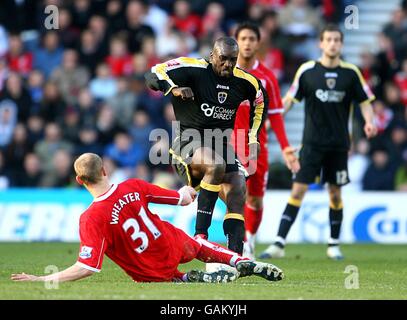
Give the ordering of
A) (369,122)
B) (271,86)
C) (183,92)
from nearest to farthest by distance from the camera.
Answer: (183,92) < (271,86) < (369,122)

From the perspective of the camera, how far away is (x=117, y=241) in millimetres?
8570

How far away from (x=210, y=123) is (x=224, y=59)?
0.69m

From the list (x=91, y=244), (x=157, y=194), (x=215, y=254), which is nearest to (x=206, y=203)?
(x=215, y=254)

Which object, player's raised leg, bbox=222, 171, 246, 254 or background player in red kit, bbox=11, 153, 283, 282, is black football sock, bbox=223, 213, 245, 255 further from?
background player in red kit, bbox=11, 153, 283, 282

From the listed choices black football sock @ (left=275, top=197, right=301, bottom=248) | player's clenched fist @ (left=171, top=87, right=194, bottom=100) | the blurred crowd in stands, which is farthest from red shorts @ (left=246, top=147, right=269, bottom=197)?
the blurred crowd in stands

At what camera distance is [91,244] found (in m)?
8.36

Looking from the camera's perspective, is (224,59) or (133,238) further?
(224,59)

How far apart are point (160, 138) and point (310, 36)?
3.68m

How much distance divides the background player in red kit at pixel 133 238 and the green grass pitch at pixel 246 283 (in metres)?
0.16

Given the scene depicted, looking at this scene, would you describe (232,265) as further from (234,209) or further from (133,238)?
(234,209)

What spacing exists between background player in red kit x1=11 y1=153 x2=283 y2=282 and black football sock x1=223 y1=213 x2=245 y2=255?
82 cm

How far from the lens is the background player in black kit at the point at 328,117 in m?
13.4

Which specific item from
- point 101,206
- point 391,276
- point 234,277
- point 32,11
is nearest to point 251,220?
point 391,276
